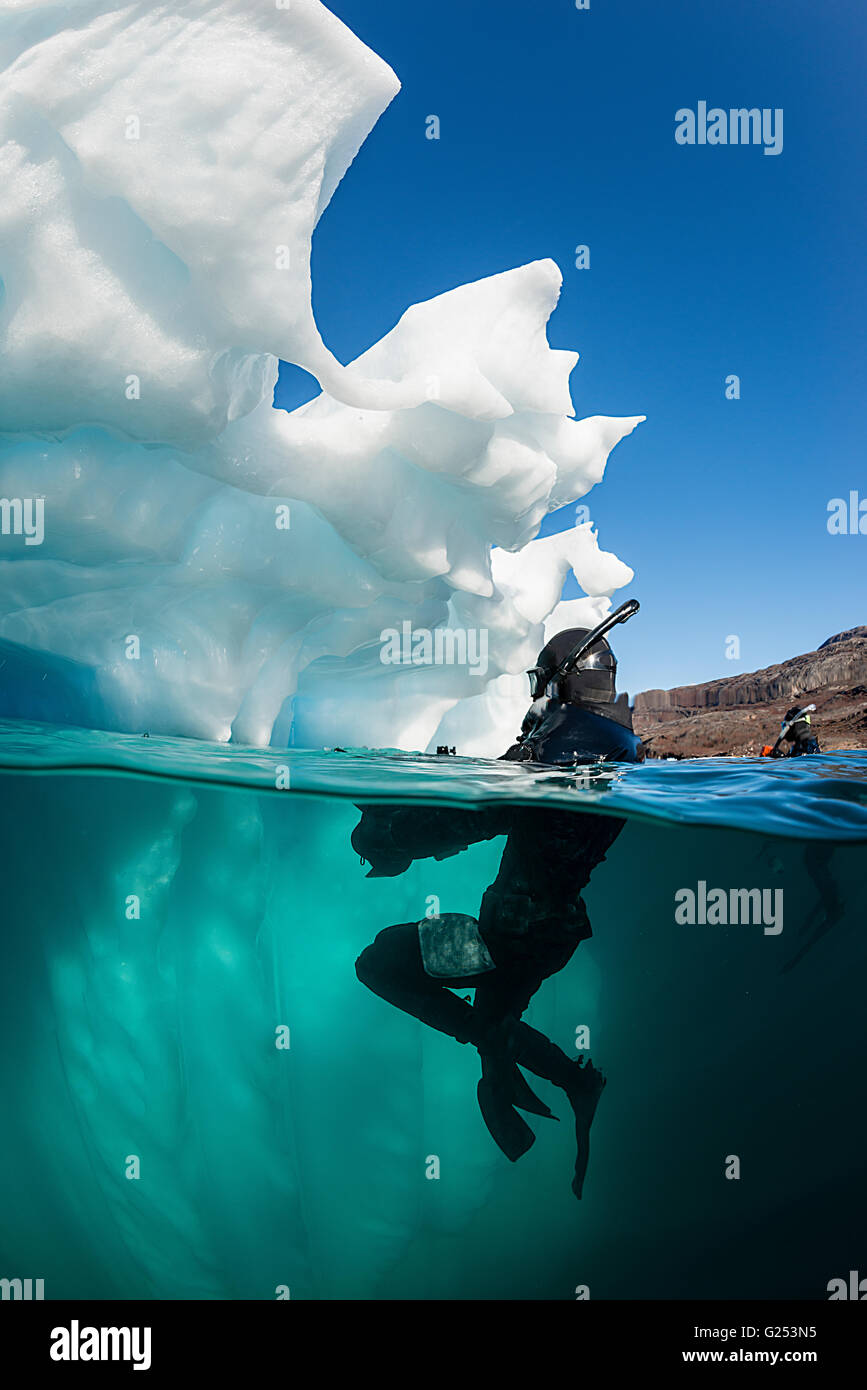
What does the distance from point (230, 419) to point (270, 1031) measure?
250 inches

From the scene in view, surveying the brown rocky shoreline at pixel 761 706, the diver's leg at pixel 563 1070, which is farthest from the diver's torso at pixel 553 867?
the brown rocky shoreline at pixel 761 706

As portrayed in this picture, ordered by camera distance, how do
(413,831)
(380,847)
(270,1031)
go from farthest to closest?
(270,1031), (413,831), (380,847)

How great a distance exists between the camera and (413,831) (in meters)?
6.98

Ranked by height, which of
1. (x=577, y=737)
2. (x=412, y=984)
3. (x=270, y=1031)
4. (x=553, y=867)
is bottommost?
(x=270, y=1031)

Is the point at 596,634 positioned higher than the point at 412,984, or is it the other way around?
the point at 596,634

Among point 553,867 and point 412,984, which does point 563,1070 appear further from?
point 553,867

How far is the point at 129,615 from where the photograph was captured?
5895 mm

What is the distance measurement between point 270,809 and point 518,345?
5.77m

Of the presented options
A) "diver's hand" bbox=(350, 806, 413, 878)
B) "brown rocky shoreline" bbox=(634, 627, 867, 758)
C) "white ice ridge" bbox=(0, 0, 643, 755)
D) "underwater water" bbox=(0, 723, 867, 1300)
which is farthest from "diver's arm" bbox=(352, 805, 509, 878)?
"brown rocky shoreline" bbox=(634, 627, 867, 758)

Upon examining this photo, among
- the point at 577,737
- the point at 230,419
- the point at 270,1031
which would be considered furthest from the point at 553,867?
A: the point at 270,1031

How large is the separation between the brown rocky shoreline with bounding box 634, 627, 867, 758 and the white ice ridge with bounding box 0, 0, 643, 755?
8215 mm

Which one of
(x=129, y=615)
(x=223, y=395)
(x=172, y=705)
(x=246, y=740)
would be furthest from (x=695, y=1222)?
(x=223, y=395)

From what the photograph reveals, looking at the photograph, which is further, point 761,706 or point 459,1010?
point 761,706
